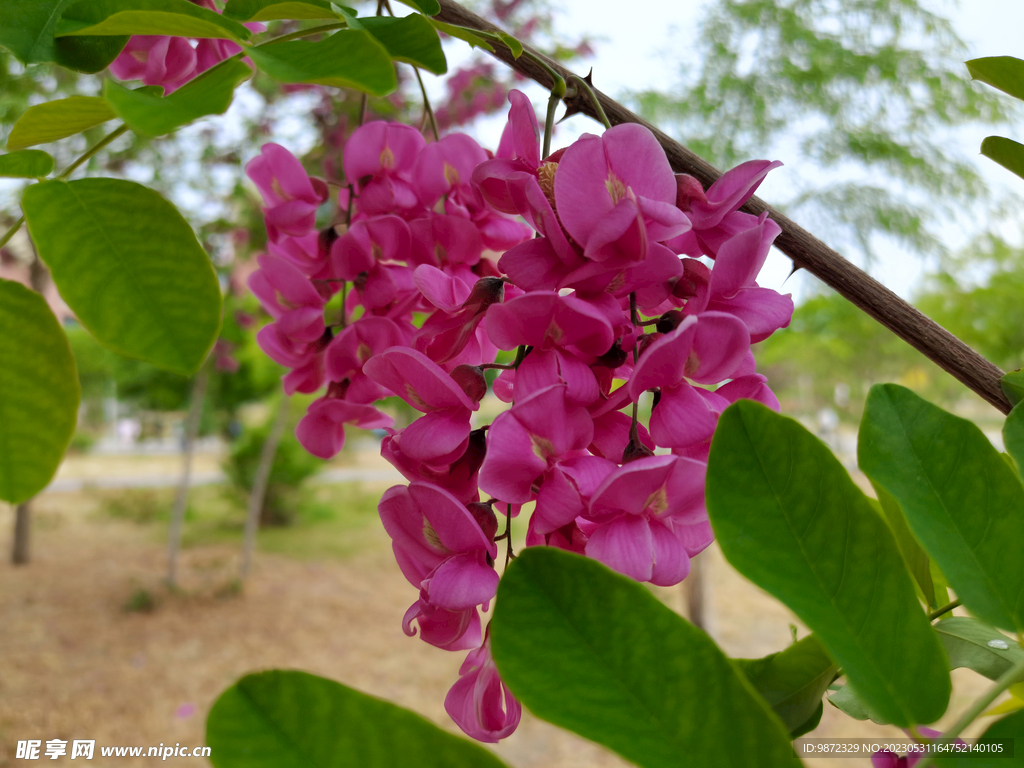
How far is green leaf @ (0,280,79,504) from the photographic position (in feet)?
0.83

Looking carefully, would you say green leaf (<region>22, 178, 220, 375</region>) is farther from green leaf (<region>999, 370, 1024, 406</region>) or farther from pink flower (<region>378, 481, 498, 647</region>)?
green leaf (<region>999, 370, 1024, 406</region>)

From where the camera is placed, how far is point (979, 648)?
→ 275 millimetres

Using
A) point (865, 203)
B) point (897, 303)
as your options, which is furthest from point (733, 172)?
point (865, 203)

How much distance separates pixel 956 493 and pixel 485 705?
20 cm

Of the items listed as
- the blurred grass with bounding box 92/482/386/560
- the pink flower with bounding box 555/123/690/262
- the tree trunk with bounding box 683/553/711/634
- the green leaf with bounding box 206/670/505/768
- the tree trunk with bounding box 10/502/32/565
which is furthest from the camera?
the blurred grass with bounding box 92/482/386/560

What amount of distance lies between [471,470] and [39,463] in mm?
166

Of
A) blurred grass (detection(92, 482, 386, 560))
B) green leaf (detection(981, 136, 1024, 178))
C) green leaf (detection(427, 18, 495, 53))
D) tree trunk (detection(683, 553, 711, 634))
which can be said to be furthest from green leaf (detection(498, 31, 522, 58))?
blurred grass (detection(92, 482, 386, 560))

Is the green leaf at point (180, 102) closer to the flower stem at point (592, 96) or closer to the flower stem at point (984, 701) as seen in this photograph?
the flower stem at point (592, 96)

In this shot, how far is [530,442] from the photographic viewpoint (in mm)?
242

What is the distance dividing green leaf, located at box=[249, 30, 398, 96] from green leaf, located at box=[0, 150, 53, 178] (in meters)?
0.12

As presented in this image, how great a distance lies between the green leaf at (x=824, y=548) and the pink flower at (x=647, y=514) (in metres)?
0.03

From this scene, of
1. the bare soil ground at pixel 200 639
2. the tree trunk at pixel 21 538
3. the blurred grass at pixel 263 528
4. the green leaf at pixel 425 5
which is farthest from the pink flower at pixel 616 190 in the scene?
the tree trunk at pixel 21 538

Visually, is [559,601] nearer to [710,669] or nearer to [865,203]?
[710,669]

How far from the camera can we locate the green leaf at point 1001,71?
0.31 m
